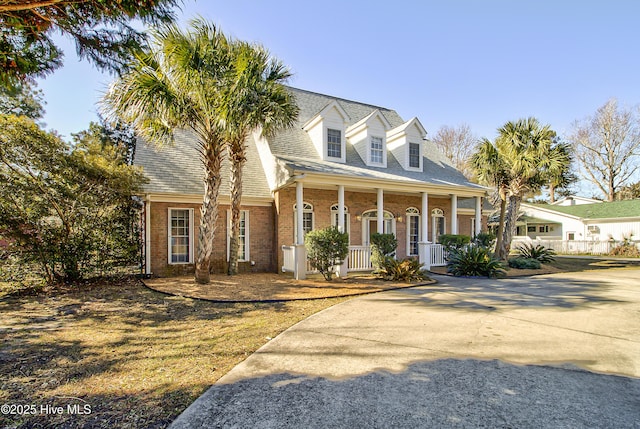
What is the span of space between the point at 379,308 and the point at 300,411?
4367mm

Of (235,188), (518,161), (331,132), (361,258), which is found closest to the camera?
(235,188)

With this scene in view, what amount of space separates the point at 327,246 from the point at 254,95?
16.7ft

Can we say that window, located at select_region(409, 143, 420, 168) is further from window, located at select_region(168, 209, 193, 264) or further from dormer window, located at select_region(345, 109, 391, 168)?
window, located at select_region(168, 209, 193, 264)

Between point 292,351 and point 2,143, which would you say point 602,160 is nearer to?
point 292,351

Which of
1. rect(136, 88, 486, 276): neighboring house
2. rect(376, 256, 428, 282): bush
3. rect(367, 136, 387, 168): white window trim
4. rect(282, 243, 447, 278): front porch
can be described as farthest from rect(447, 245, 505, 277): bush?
rect(367, 136, 387, 168): white window trim

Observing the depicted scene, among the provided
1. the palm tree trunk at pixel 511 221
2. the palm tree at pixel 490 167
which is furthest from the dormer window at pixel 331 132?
the palm tree trunk at pixel 511 221

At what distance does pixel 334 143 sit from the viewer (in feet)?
44.7

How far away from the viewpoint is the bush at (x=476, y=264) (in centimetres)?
1201

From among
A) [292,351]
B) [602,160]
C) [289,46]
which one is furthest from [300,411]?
[602,160]

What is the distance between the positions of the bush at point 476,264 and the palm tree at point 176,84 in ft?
33.3

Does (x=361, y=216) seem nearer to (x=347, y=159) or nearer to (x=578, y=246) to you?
(x=347, y=159)

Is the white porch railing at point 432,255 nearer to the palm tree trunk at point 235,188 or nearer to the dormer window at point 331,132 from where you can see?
the dormer window at point 331,132

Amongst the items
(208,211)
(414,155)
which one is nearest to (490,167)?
(414,155)

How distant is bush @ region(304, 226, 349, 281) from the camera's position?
9.89 meters
